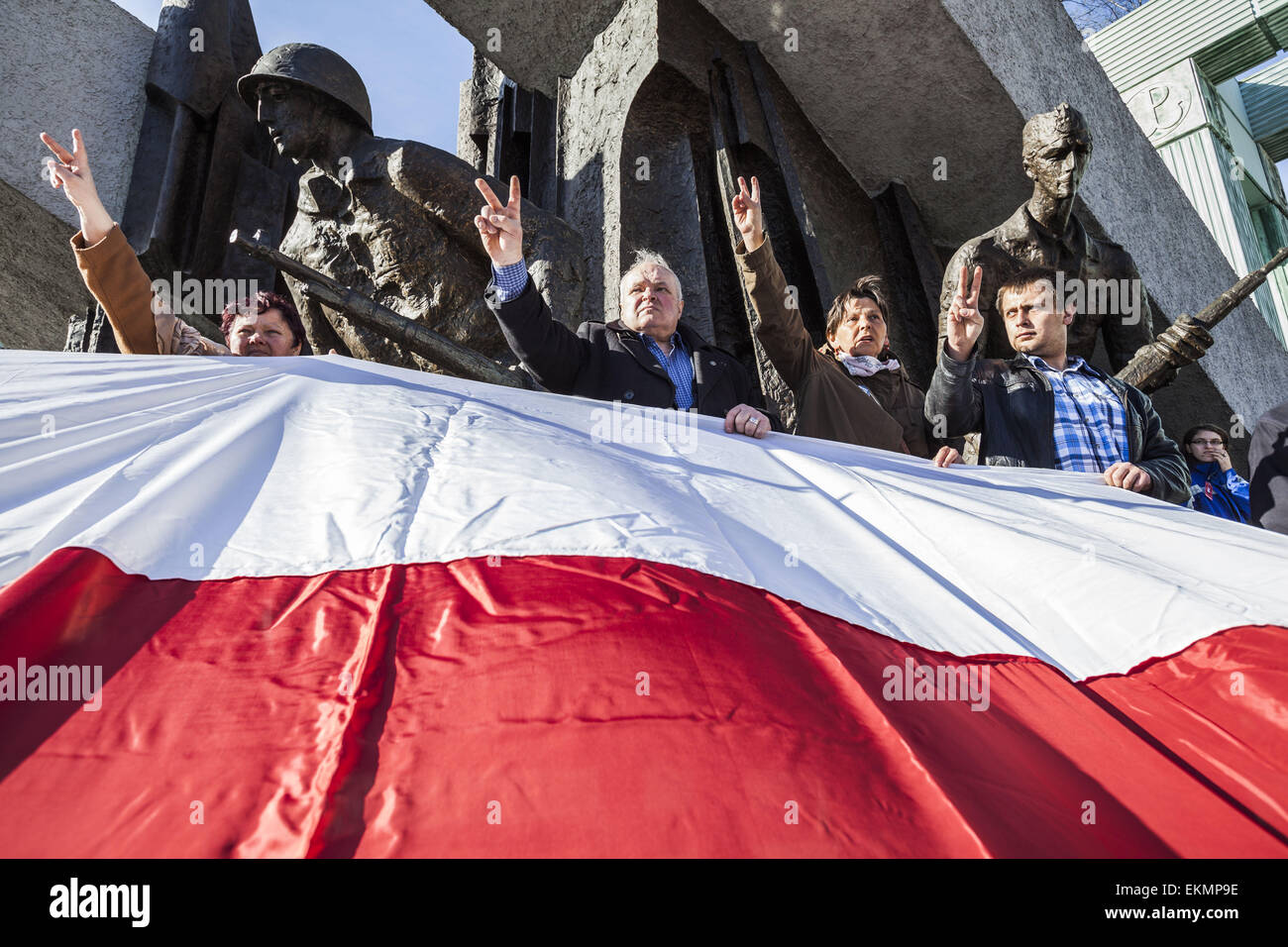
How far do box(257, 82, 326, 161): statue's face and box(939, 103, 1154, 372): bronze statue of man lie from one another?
2814mm

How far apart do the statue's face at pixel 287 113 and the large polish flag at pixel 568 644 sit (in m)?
2.26

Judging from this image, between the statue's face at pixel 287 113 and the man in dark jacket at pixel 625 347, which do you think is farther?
the statue's face at pixel 287 113

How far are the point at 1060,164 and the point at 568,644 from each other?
12.5 ft

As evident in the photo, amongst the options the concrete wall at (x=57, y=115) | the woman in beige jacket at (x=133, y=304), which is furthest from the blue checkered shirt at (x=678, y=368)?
the concrete wall at (x=57, y=115)

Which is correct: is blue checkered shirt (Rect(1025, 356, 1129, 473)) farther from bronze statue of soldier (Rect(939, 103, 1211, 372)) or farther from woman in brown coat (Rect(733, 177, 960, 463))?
bronze statue of soldier (Rect(939, 103, 1211, 372))

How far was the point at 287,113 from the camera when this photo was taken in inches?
167

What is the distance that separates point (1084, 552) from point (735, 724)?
1160mm

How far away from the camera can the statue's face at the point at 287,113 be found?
4.24 meters

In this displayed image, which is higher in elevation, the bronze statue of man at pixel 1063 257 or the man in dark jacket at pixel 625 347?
the bronze statue of man at pixel 1063 257

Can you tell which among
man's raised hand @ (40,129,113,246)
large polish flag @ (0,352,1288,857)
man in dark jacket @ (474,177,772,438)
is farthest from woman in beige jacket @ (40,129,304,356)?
man in dark jacket @ (474,177,772,438)

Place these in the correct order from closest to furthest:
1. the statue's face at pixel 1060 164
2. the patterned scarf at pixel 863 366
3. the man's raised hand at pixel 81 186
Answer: the man's raised hand at pixel 81 186
the patterned scarf at pixel 863 366
the statue's face at pixel 1060 164

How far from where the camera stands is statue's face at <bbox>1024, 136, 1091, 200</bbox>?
4164 mm

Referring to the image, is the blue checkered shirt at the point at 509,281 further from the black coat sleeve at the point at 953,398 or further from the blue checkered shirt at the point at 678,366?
the black coat sleeve at the point at 953,398

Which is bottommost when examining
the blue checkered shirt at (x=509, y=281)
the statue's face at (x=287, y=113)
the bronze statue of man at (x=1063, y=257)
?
the blue checkered shirt at (x=509, y=281)
